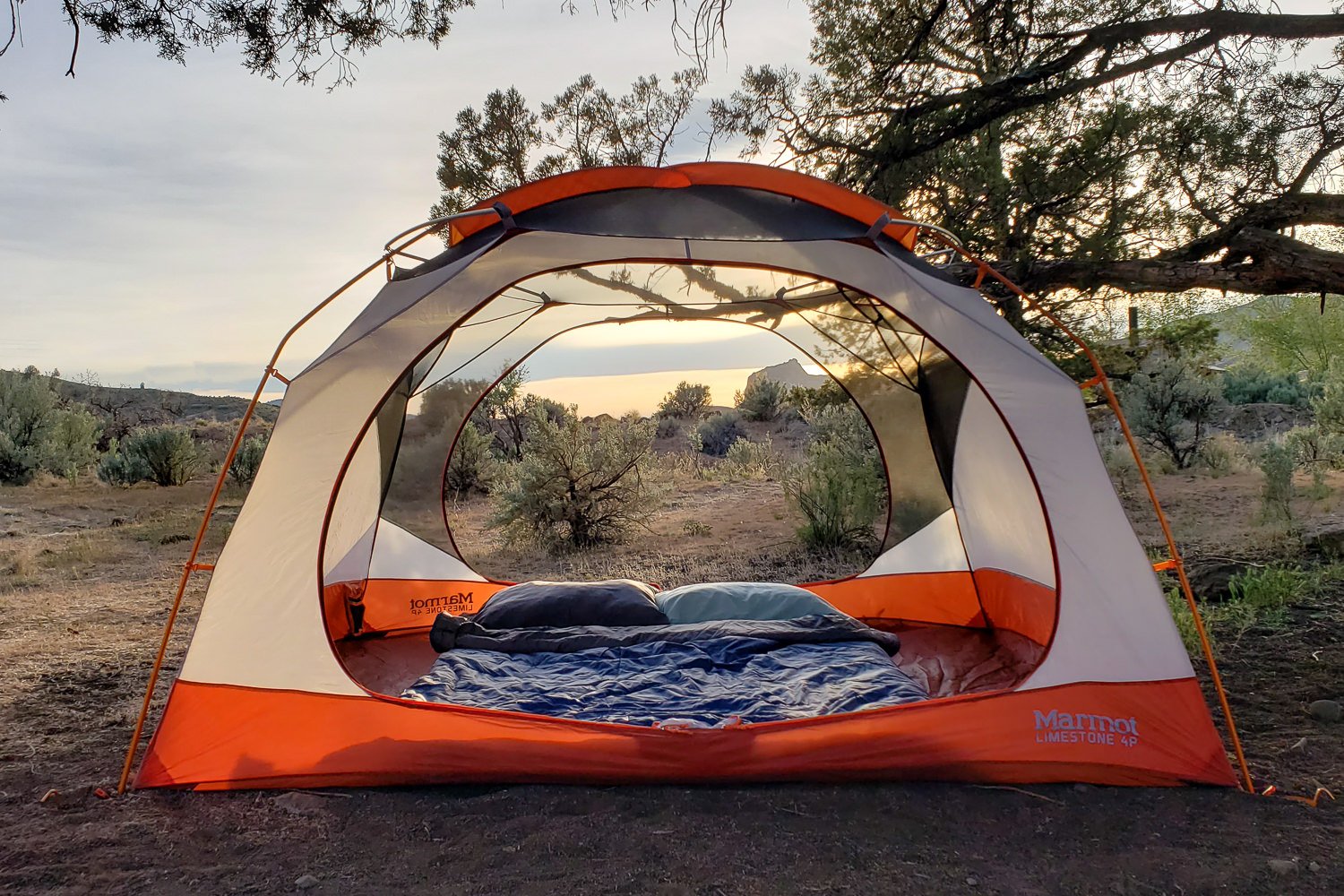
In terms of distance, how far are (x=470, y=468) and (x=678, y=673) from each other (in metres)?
7.07

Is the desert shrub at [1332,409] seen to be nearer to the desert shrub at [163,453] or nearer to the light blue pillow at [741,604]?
the light blue pillow at [741,604]

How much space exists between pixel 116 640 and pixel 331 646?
2.36 m

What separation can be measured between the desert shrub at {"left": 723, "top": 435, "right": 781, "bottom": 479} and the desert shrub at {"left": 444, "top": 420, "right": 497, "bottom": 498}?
10.7ft

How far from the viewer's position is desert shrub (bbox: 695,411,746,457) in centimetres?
1534

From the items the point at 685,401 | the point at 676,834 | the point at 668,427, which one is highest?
the point at 685,401

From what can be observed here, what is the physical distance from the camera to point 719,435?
1562 centimetres

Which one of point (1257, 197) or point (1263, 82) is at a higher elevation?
point (1263, 82)

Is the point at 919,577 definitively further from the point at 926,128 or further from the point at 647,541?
the point at 647,541

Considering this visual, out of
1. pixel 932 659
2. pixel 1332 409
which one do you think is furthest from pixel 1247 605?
pixel 1332 409

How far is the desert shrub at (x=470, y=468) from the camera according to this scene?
10.2 meters

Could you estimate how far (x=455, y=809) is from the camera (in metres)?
2.66

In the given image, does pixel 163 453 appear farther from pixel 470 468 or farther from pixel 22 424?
pixel 470 468

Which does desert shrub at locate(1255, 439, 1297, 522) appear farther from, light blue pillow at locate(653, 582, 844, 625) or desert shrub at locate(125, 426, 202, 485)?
desert shrub at locate(125, 426, 202, 485)

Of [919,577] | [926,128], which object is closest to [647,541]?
[919,577]
